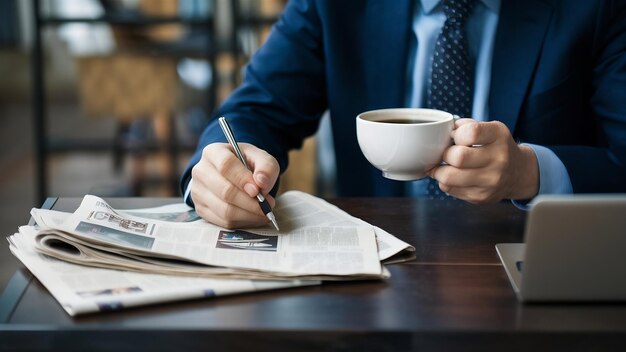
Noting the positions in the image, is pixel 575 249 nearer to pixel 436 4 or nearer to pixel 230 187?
pixel 230 187

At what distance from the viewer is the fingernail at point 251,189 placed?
0.95 meters

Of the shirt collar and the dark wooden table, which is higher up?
the shirt collar

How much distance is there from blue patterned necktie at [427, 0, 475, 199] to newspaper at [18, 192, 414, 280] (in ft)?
1.32

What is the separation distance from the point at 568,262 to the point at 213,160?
Result: 451 mm

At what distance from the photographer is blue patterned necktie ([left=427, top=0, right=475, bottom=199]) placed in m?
1.31

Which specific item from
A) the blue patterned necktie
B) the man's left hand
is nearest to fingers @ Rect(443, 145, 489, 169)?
the man's left hand

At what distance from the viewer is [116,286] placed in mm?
773

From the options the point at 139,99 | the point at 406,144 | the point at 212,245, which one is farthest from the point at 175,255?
the point at 139,99

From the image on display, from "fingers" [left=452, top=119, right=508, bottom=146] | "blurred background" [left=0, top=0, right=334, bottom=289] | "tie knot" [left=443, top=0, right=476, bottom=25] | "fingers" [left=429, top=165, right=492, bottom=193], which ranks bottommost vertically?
"blurred background" [left=0, top=0, right=334, bottom=289]

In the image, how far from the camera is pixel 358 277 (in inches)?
32.1

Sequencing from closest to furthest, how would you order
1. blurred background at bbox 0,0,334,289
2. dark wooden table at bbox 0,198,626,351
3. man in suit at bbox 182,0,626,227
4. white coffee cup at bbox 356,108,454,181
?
dark wooden table at bbox 0,198,626,351 → white coffee cup at bbox 356,108,454,181 → man in suit at bbox 182,0,626,227 → blurred background at bbox 0,0,334,289

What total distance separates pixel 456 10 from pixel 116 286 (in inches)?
30.7

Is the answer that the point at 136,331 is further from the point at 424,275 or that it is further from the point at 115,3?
the point at 115,3

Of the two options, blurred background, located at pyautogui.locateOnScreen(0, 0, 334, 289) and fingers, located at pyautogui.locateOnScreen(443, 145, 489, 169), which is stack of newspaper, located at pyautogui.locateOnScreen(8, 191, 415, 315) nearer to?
fingers, located at pyautogui.locateOnScreen(443, 145, 489, 169)
